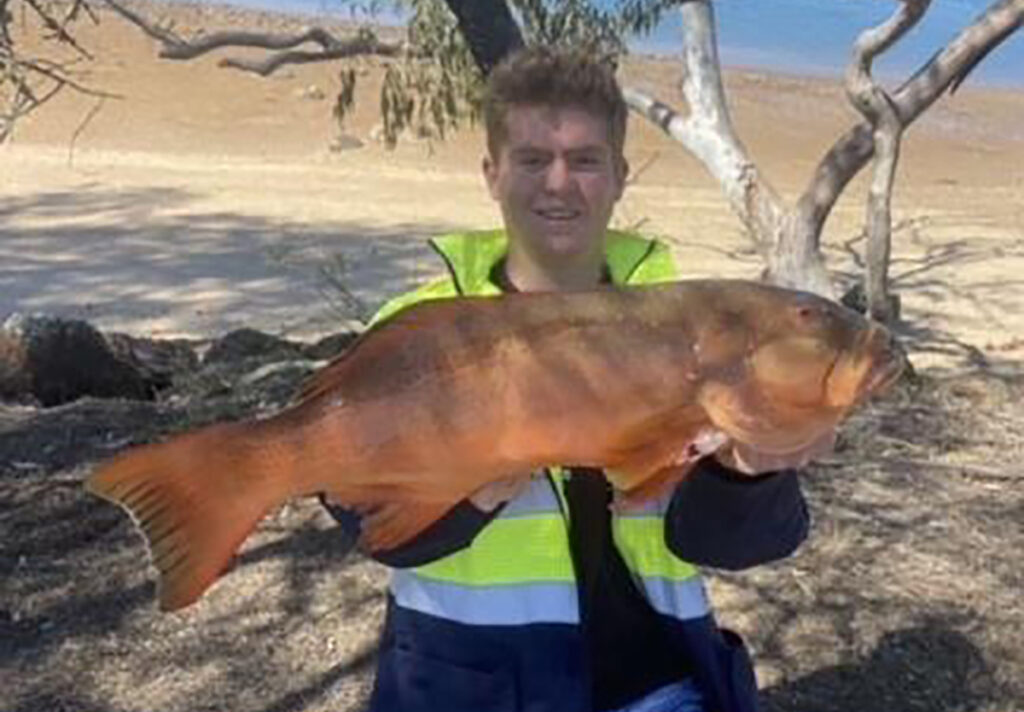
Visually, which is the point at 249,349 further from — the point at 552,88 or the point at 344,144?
the point at 344,144

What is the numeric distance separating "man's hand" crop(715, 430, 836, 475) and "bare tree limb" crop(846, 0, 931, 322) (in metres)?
5.88

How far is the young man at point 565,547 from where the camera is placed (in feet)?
9.91

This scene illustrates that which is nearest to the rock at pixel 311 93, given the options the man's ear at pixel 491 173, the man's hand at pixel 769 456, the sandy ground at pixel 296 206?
the sandy ground at pixel 296 206

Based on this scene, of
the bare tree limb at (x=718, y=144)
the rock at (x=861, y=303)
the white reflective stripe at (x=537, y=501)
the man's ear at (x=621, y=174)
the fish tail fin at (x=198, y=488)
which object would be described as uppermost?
the man's ear at (x=621, y=174)

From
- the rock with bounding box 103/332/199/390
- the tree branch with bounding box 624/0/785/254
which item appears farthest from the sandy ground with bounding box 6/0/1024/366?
the tree branch with bounding box 624/0/785/254

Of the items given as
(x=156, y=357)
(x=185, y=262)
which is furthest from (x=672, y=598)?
(x=185, y=262)

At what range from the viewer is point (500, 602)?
3.11 meters

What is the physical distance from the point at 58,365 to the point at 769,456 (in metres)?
6.25

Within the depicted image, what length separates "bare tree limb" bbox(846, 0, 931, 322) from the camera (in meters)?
8.59

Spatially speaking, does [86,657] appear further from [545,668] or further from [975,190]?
[975,190]

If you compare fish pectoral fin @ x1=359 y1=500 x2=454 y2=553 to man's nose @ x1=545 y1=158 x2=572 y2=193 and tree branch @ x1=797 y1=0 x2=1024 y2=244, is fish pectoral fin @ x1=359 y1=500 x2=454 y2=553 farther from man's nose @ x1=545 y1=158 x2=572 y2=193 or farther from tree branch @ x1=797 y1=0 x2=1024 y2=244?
tree branch @ x1=797 y1=0 x2=1024 y2=244

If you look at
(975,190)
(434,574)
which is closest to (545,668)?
(434,574)

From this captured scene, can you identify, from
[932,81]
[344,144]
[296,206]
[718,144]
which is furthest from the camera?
[344,144]

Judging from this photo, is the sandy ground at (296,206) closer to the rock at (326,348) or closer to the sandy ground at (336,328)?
the sandy ground at (336,328)
